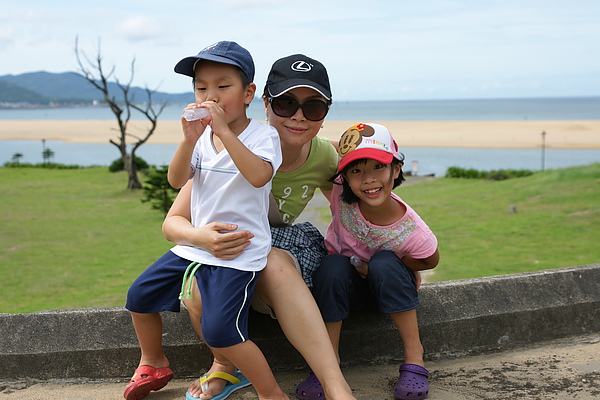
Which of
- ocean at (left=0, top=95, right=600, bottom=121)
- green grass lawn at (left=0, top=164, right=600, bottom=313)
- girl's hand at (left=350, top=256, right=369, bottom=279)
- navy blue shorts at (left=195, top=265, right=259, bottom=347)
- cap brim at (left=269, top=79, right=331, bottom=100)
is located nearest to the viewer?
navy blue shorts at (left=195, top=265, right=259, bottom=347)

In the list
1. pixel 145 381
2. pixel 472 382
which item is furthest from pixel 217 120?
pixel 472 382

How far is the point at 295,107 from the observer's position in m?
2.53

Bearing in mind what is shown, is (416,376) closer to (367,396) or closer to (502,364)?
(367,396)

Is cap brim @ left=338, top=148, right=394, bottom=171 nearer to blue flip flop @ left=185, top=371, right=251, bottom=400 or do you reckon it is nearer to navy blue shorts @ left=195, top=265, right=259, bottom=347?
navy blue shorts @ left=195, top=265, right=259, bottom=347

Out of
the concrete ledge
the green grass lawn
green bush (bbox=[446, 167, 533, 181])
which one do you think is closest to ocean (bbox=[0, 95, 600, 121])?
green bush (bbox=[446, 167, 533, 181])

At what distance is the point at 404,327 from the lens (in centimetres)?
247

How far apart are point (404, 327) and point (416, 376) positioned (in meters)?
0.19

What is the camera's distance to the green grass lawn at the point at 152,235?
7586 millimetres

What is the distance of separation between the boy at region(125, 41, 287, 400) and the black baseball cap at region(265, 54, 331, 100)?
0.12m

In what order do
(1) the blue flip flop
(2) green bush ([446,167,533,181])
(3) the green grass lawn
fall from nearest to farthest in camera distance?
1. (1) the blue flip flop
2. (3) the green grass lawn
3. (2) green bush ([446,167,533,181])

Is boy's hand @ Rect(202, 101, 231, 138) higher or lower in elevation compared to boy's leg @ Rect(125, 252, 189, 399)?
higher

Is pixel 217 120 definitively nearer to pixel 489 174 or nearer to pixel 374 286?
pixel 374 286

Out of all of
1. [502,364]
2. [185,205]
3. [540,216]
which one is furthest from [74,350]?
[540,216]

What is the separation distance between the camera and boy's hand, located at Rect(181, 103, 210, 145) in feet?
7.25
